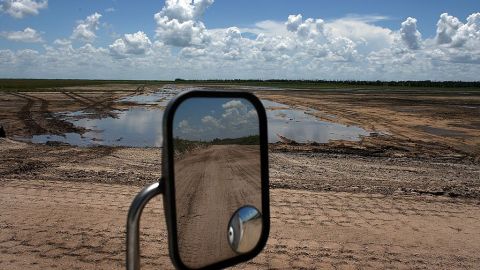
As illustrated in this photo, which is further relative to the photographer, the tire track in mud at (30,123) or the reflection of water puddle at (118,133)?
the tire track in mud at (30,123)

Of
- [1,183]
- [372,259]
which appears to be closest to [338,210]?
[372,259]

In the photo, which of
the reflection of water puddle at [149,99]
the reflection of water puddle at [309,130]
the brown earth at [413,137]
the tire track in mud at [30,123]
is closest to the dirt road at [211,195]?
the brown earth at [413,137]

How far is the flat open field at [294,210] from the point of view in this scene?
15.9 feet

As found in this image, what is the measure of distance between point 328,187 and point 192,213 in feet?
23.1

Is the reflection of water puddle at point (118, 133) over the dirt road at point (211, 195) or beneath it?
beneath

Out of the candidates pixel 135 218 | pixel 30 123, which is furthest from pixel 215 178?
pixel 30 123

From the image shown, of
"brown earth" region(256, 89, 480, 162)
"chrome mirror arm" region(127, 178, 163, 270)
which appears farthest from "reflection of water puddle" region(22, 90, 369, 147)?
"chrome mirror arm" region(127, 178, 163, 270)

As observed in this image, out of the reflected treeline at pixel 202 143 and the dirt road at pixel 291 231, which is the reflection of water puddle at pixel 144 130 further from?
the reflected treeline at pixel 202 143

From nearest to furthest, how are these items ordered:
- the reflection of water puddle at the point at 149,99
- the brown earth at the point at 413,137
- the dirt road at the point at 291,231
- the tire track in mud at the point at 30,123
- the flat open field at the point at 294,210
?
the dirt road at the point at 291,231
the flat open field at the point at 294,210
the brown earth at the point at 413,137
the tire track in mud at the point at 30,123
the reflection of water puddle at the point at 149,99

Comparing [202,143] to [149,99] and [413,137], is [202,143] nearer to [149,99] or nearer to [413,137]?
[413,137]

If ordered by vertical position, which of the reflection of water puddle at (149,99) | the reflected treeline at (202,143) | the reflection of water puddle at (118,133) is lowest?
the reflection of water puddle at (118,133)

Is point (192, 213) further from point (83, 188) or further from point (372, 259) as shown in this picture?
point (83, 188)

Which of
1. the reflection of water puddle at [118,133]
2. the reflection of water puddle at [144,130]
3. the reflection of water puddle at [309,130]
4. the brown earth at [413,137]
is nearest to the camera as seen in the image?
the brown earth at [413,137]

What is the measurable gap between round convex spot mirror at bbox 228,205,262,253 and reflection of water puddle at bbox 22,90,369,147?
14123 mm
